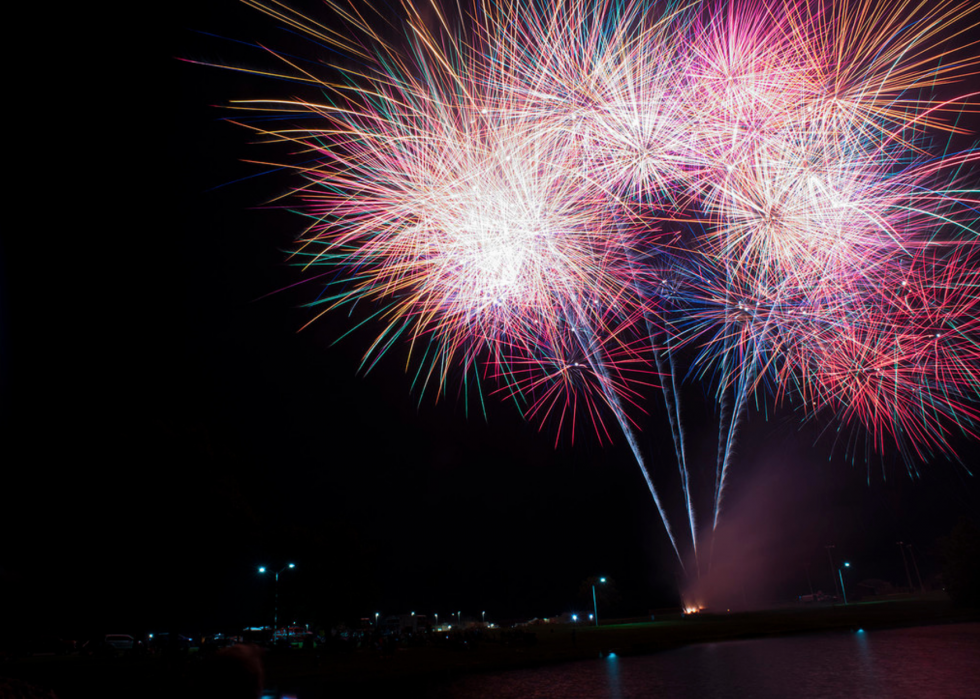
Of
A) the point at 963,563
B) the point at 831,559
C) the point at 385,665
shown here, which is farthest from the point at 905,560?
the point at 385,665

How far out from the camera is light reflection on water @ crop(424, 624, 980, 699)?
51.1 ft

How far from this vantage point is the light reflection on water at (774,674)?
15.6m

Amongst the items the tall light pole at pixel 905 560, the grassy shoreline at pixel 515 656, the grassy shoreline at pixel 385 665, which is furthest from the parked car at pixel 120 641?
the tall light pole at pixel 905 560

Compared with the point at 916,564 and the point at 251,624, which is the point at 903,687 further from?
the point at 916,564

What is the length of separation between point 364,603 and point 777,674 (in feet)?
141

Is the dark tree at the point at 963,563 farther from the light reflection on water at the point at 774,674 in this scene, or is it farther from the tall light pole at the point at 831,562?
the tall light pole at the point at 831,562

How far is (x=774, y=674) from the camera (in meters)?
19.1

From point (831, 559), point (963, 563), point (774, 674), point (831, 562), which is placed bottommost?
point (774, 674)

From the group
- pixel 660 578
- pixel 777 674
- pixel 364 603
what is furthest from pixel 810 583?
pixel 777 674

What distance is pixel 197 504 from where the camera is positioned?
29547 mm

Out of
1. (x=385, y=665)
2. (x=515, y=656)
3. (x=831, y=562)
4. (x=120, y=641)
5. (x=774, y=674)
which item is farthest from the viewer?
(x=831, y=562)

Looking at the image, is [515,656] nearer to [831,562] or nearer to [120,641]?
[120,641]

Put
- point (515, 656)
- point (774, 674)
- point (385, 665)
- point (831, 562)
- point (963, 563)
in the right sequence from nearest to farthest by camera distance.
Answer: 1. point (774, 674)
2. point (385, 665)
3. point (515, 656)
4. point (963, 563)
5. point (831, 562)

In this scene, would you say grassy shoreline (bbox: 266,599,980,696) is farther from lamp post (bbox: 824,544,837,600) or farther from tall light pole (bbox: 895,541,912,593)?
tall light pole (bbox: 895,541,912,593)
